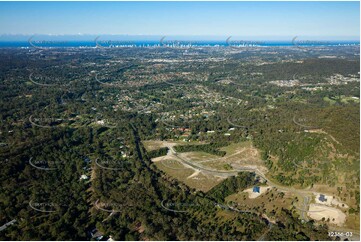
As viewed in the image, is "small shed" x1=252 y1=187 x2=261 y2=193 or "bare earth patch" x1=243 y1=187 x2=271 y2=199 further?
"small shed" x1=252 y1=187 x2=261 y2=193

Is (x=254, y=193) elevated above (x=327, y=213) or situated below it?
below

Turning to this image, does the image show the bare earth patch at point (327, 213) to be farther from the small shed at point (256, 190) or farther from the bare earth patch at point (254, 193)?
the small shed at point (256, 190)

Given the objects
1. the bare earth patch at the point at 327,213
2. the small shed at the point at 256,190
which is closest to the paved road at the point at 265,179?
the bare earth patch at the point at 327,213

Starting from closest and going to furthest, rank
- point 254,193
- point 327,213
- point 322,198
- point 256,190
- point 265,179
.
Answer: point 327,213, point 322,198, point 254,193, point 256,190, point 265,179

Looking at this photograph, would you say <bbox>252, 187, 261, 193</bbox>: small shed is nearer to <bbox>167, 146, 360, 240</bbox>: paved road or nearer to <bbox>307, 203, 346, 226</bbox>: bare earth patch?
<bbox>167, 146, 360, 240</bbox>: paved road

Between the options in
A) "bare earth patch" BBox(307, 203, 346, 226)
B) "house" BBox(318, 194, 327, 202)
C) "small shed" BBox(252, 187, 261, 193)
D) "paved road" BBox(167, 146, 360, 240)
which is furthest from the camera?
"small shed" BBox(252, 187, 261, 193)

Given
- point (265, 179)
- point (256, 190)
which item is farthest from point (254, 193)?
point (265, 179)

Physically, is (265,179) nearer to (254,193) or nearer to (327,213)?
(254,193)

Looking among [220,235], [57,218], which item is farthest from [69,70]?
[220,235]

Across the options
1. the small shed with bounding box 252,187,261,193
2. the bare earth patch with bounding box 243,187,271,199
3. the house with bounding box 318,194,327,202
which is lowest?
the bare earth patch with bounding box 243,187,271,199

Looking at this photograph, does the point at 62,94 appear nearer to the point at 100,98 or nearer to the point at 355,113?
the point at 100,98

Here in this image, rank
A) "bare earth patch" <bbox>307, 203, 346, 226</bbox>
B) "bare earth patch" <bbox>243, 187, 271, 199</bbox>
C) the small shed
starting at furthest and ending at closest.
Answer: the small shed
"bare earth patch" <bbox>243, 187, 271, 199</bbox>
"bare earth patch" <bbox>307, 203, 346, 226</bbox>

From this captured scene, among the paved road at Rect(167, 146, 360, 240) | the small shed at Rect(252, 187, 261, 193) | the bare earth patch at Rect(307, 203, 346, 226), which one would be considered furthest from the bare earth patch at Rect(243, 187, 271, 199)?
the bare earth patch at Rect(307, 203, 346, 226)

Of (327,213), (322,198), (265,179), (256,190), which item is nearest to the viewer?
(327,213)
